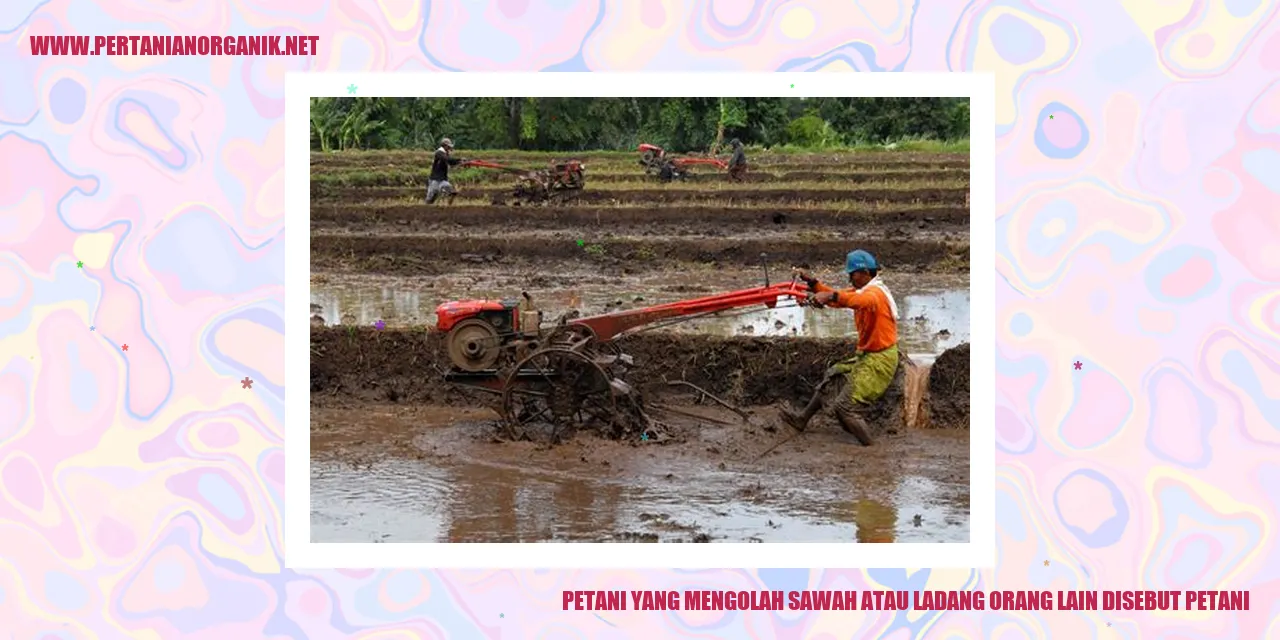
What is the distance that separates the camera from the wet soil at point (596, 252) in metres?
15.0

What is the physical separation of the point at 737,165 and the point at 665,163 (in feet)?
4.08

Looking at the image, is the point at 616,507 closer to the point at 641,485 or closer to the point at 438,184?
the point at 641,485

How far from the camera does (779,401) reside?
925 cm

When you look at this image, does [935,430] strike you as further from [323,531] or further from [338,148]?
[338,148]

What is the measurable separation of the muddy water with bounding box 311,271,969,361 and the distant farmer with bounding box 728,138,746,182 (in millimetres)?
5274

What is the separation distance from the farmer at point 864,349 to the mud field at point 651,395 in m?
0.24

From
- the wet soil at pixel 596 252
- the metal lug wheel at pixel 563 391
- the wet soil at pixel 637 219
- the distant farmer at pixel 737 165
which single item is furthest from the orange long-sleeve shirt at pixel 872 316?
the distant farmer at pixel 737 165

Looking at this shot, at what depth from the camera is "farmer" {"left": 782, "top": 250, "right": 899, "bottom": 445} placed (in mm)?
7707

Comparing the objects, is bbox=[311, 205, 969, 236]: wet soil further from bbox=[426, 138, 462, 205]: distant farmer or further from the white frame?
the white frame

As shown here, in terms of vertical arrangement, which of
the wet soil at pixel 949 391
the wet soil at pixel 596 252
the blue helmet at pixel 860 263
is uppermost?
the wet soil at pixel 596 252

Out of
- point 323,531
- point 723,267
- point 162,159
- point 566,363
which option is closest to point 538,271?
point 723,267

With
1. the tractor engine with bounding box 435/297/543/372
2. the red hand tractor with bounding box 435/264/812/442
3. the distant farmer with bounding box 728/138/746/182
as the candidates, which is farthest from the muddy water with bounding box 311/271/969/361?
the distant farmer with bounding box 728/138/746/182

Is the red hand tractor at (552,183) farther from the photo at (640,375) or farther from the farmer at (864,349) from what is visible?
the farmer at (864,349)

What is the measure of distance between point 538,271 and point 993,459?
32.6 feet
